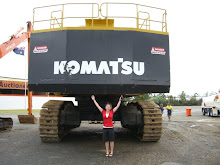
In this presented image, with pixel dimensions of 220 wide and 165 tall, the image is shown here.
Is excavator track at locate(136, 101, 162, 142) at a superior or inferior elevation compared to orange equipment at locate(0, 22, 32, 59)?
inferior

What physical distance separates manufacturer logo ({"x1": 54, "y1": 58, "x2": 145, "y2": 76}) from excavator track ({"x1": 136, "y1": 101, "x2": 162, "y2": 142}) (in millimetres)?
1813

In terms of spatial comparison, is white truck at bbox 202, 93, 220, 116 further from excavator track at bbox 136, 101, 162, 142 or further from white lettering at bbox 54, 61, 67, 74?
white lettering at bbox 54, 61, 67, 74

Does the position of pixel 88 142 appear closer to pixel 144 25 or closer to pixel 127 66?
pixel 127 66

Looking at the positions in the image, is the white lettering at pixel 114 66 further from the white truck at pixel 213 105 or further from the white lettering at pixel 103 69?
the white truck at pixel 213 105

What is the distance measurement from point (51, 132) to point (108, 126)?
211 centimetres

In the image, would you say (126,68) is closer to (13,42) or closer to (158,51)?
(158,51)

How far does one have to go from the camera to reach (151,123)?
24.3 feet

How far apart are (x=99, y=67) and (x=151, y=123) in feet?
8.20

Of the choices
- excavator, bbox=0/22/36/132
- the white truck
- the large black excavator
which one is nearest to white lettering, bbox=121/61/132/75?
the large black excavator

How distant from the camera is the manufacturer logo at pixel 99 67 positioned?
612cm

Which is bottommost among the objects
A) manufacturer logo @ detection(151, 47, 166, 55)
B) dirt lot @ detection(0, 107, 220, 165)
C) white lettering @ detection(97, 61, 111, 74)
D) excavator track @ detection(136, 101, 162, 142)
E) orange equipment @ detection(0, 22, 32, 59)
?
dirt lot @ detection(0, 107, 220, 165)

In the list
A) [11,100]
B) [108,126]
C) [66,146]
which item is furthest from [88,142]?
[11,100]

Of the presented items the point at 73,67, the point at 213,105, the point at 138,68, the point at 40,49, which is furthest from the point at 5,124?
the point at 213,105

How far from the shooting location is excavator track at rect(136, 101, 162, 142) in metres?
7.42
